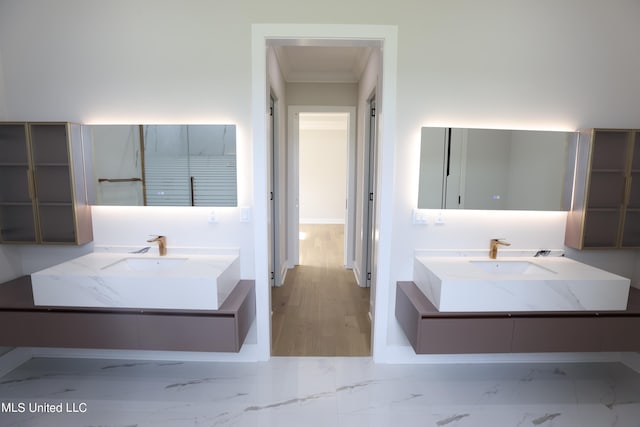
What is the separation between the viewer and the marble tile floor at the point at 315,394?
5.99 feet

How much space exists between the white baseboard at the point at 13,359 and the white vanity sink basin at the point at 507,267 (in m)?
3.25

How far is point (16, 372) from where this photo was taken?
7.23 ft

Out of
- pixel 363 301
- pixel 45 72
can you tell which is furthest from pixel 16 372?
pixel 363 301

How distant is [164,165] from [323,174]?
18.4 feet

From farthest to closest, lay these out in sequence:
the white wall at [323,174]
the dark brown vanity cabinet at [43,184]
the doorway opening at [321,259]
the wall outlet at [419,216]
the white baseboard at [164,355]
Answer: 1. the white wall at [323,174]
2. the doorway opening at [321,259]
3. the white baseboard at [164,355]
4. the wall outlet at [419,216]
5. the dark brown vanity cabinet at [43,184]

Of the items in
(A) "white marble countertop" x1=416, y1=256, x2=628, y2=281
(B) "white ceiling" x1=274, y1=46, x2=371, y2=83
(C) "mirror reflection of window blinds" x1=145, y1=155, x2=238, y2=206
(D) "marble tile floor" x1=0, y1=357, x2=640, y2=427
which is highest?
(B) "white ceiling" x1=274, y1=46, x2=371, y2=83

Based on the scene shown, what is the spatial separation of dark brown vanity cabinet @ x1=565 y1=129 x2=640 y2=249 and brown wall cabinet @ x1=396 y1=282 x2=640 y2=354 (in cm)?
55

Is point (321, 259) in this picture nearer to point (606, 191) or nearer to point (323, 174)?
point (323, 174)

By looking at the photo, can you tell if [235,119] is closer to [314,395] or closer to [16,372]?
[314,395]

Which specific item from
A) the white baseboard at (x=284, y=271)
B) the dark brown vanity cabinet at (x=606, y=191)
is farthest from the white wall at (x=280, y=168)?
the dark brown vanity cabinet at (x=606, y=191)

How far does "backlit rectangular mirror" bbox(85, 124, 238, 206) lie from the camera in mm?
2139

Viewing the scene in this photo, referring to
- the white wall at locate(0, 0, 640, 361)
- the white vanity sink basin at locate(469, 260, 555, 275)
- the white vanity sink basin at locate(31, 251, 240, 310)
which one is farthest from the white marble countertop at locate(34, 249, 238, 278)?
the white vanity sink basin at locate(469, 260, 555, 275)

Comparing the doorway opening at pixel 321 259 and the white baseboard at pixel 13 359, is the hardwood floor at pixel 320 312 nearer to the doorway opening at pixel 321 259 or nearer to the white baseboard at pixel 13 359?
the doorway opening at pixel 321 259

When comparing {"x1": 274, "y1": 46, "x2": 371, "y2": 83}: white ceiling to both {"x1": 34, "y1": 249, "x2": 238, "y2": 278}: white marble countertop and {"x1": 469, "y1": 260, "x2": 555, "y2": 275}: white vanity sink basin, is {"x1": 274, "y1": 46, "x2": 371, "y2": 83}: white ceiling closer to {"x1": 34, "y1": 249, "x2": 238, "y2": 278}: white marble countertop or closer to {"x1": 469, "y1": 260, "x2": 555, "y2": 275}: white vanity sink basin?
{"x1": 34, "y1": 249, "x2": 238, "y2": 278}: white marble countertop
